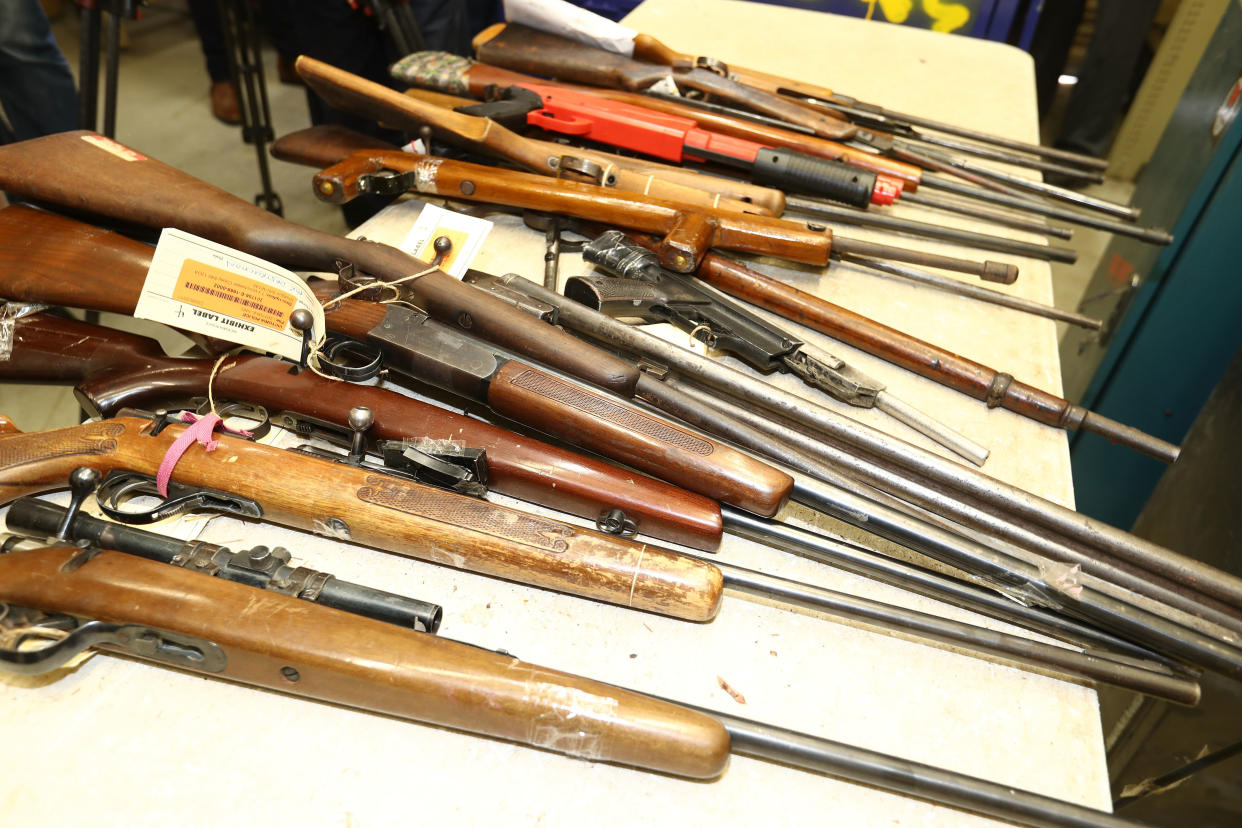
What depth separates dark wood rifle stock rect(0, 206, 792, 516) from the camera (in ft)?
4.56

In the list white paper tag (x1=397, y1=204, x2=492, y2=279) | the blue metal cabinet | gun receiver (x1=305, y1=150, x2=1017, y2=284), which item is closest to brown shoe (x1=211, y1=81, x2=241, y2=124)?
gun receiver (x1=305, y1=150, x2=1017, y2=284)

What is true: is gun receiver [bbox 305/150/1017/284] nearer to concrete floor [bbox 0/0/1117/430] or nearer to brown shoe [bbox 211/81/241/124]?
concrete floor [bbox 0/0/1117/430]

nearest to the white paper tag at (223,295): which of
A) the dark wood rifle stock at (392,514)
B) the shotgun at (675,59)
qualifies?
the dark wood rifle stock at (392,514)

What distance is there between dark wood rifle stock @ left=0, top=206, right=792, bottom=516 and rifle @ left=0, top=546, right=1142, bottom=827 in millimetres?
415

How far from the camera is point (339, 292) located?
1.64m

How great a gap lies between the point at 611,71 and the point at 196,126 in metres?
3.76

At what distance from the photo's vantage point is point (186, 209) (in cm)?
173

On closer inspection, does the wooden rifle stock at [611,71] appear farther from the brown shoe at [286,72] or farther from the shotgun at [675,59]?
the brown shoe at [286,72]

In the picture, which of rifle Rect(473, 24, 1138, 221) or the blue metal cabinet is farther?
rifle Rect(473, 24, 1138, 221)

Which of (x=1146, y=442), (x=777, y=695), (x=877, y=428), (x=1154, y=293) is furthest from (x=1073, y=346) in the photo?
(x=777, y=695)

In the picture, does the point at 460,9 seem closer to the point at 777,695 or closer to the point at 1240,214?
the point at 1240,214

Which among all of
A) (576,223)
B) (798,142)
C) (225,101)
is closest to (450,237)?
(576,223)

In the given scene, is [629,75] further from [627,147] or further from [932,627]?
[932,627]

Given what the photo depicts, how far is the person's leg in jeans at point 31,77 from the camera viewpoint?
2.84 m
